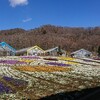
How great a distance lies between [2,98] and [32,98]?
2137 millimetres

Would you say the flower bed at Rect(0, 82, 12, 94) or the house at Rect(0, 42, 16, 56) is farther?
the house at Rect(0, 42, 16, 56)

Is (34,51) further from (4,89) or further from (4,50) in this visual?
(4,89)

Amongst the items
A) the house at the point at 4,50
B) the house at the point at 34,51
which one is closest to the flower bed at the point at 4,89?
the house at the point at 4,50

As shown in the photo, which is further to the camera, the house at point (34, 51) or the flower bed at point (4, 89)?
the house at point (34, 51)

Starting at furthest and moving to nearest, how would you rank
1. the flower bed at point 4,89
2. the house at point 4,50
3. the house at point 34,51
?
the house at point 34,51, the house at point 4,50, the flower bed at point 4,89

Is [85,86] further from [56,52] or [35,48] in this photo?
[56,52]

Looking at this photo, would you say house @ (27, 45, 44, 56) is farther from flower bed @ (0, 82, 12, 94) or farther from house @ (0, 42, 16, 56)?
flower bed @ (0, 82, 12, 94)

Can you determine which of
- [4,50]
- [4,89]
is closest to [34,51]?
[4,50]

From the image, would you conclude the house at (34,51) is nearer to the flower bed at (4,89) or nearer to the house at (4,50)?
the house at (4,50)

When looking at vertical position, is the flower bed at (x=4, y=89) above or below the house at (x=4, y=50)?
below

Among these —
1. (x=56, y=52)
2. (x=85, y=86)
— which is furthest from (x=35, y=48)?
(x=85, y=86)

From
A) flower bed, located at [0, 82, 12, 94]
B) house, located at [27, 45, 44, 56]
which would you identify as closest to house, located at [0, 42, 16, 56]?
house, located at [27, 45, 44, 56]

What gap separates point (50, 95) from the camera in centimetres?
2183

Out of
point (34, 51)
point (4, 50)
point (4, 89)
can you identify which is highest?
point (4, 50)
